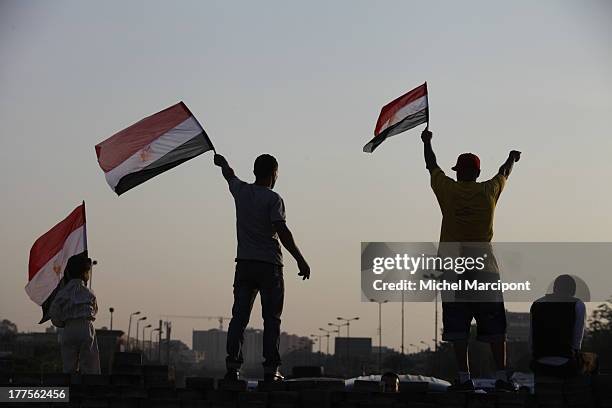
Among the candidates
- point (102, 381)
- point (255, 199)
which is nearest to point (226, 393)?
point (102, 381)

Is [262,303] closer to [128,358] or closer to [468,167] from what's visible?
[128,358]

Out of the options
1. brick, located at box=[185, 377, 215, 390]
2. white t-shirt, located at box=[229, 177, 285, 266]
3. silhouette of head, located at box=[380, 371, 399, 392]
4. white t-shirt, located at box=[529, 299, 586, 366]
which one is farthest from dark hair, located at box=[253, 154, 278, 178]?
white t-shirt, located at box=[529, 299, 586, 366]

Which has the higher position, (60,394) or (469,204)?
(469,204)

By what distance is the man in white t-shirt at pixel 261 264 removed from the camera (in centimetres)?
1161

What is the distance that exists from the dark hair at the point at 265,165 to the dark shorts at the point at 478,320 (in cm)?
215

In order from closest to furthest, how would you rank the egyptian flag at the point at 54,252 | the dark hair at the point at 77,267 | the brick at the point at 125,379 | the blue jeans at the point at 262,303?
the brick at the point at 125,379, the blue jeans at the point at 262,303, the dark hair at the point at 77,267, the egyptian flag at the point at 54,252

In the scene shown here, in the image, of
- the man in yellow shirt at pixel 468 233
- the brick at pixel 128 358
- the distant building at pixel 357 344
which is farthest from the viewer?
the distant building at pixel 357 344

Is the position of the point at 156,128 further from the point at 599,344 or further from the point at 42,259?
the point at 599,344

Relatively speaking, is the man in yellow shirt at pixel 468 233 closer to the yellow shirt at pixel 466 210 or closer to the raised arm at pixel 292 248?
the yellow shirt at pixel 466 210

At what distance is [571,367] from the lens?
11062mm

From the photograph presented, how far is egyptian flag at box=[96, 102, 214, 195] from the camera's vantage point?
554 inches

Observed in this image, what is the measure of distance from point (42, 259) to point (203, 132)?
11.4ft

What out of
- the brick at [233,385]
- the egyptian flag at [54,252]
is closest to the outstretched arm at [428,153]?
the brick at [233,385]

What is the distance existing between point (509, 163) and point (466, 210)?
42.6 inches
